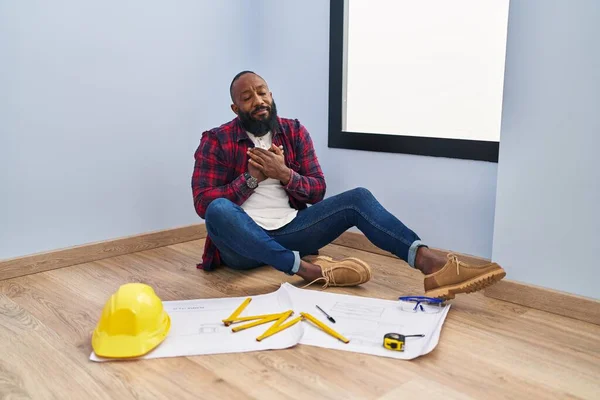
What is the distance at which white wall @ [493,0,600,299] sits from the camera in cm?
147

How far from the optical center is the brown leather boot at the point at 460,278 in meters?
1.52

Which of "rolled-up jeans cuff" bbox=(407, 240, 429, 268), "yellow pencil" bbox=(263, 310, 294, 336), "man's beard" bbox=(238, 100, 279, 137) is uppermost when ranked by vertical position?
"man's beard" bbox=(238, 100, 279, 137)

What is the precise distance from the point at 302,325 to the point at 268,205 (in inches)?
22.1

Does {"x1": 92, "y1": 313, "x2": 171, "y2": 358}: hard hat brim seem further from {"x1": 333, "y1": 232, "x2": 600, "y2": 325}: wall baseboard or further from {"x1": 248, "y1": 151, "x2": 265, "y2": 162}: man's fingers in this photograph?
{"x1": 333, "y1": 232, "x2": 600, "y2": 325}: wall baseboard

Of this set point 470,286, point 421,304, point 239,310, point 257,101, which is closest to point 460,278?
point 470,286

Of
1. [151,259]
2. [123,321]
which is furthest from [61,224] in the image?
[123,321]

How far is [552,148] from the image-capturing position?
155 cm

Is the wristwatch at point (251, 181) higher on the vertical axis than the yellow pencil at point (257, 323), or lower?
higher

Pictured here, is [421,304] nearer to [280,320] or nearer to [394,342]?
[394,342]

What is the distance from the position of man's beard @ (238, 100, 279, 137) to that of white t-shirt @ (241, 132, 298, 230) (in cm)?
3

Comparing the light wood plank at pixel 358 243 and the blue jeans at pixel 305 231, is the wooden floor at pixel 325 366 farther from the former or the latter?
the light wood plank at pixel 358 243

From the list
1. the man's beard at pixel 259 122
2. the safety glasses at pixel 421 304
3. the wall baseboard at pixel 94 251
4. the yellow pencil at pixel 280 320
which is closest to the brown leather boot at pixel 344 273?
the safety glasses at pixel 421 304

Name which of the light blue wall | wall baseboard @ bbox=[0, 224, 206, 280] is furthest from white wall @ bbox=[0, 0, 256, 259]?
the light blue wall

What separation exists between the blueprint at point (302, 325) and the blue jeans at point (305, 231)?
14 cm
